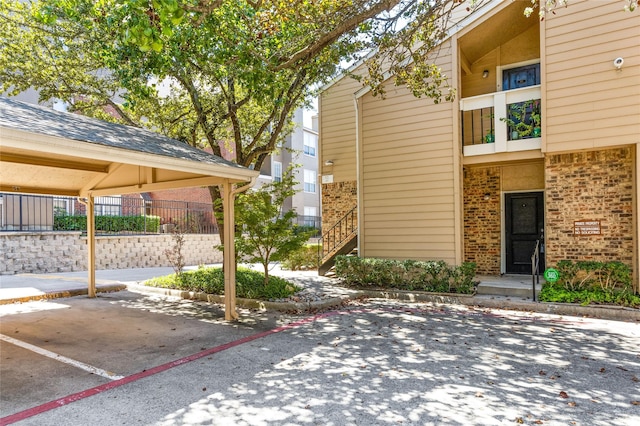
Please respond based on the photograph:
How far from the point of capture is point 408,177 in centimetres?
987

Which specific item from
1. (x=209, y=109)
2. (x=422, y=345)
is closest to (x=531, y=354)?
(x=422, y=345)

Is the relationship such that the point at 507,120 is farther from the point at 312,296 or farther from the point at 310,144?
the point at 310,144

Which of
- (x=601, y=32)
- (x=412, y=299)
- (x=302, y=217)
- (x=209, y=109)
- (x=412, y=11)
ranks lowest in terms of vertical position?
(x=412, y=299)

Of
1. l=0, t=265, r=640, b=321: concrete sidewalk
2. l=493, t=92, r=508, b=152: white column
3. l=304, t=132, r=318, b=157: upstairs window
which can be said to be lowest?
l=0, t=265, r=640, b=321: concrete sidewalk

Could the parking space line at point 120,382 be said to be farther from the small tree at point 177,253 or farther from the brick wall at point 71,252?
the small tree at point 177,253

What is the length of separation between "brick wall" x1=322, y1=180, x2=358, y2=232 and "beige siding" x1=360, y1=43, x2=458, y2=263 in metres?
2.73

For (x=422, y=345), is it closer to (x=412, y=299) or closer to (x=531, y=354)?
(x=531, y=354)

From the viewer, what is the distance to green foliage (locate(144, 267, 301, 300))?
8648 mm

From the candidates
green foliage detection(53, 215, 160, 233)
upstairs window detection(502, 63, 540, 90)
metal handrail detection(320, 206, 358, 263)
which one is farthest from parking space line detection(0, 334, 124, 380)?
upstairs window detection(502, 63, 540, 90)

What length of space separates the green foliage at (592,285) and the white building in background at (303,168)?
1925cm

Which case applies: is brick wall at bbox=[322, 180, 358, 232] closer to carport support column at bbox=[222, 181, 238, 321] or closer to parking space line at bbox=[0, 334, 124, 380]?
carport support column at bbox=[222, 181, 238, 321]

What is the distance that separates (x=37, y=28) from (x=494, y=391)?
11396 millimetres

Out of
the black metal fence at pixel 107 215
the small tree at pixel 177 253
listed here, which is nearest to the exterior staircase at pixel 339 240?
the small tree at pixel 177 253

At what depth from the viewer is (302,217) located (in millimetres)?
27250
